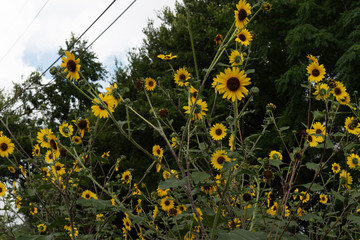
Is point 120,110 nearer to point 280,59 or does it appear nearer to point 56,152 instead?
point 280,59

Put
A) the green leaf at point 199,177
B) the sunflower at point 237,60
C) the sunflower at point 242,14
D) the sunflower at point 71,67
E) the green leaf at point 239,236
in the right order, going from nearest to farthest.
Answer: the green leaf at point 239,236 < the green leaf at point 199,177 < the sunflower at point 237,60 < the sunflower at point 242,14 < the sunflower at point 71,67

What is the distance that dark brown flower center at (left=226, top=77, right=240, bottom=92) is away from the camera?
1.37 meters

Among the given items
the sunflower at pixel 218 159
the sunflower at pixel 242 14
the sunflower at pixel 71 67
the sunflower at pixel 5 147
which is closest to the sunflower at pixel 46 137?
the sunflower at pixel 5 147

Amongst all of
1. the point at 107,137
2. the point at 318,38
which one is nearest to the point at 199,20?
the point at 107,137

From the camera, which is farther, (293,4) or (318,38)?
(293,4)

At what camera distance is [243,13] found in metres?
1.54

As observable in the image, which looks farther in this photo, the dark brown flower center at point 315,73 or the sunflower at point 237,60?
the dark brown flower center at point 315,73

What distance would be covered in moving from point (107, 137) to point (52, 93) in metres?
8.07

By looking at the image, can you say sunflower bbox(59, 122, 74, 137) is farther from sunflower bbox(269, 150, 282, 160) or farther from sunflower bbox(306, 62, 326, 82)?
sunflower bbox(306, 62, 326, 82)

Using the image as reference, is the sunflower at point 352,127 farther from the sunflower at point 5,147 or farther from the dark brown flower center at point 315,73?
the sunflower at point 5,147

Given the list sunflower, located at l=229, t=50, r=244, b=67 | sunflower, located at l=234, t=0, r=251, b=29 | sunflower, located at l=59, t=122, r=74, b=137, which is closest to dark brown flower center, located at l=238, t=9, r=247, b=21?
sunflower, located at l=234, t=0, r=251, b=29

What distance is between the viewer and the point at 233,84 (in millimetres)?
1377

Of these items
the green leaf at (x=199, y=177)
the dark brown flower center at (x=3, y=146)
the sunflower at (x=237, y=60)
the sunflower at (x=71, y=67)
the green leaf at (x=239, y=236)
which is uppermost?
A: the dark brown flower center at (x=3, y=146)

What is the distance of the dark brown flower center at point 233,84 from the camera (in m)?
1.37
